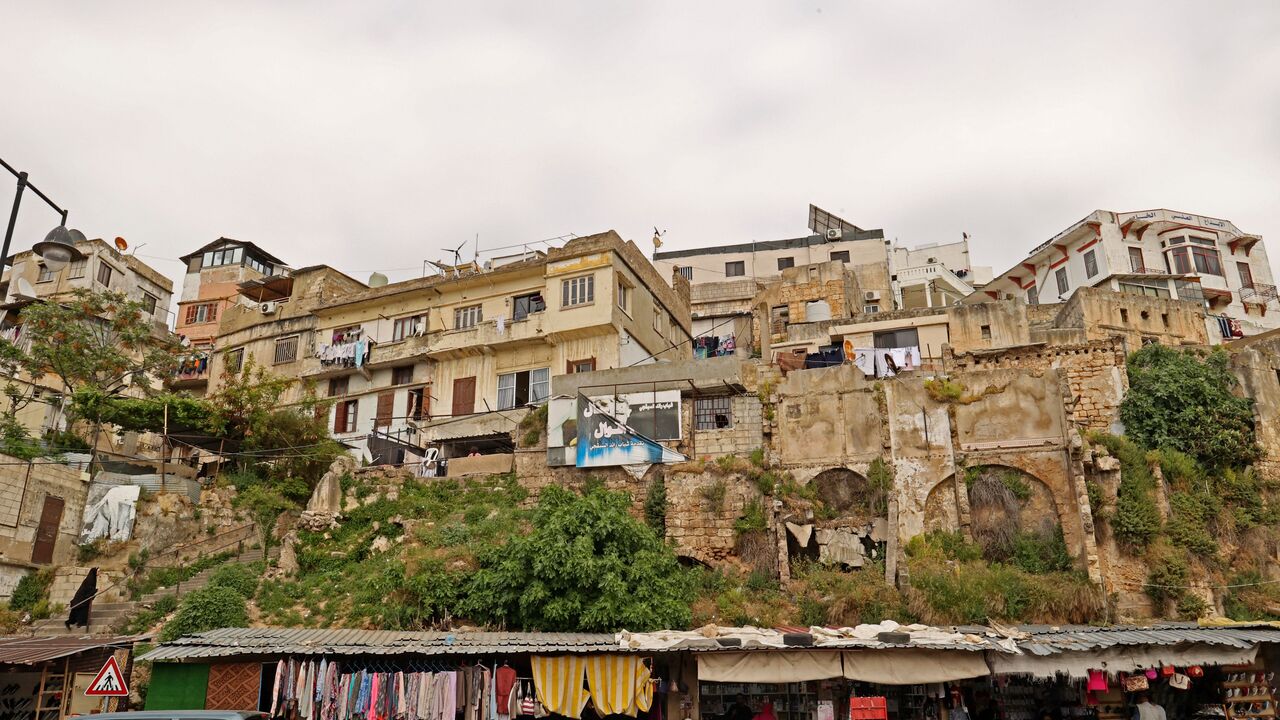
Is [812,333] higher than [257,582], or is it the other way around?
[812,333]

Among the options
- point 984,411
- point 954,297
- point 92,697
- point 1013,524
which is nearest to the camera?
point 92,697

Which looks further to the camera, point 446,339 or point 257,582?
point 446,339

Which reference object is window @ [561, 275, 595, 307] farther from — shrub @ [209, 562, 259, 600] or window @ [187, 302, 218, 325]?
window @ [187, 302, 218, 325]

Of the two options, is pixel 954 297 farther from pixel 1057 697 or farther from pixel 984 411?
pixel 1057 697

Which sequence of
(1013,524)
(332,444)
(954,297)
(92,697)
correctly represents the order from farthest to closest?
(954,297)
(332,444)
(1013,524)
(92,697)

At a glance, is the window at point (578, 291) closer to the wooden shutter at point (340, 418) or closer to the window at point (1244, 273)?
the wooden shutter at point (340, 418)

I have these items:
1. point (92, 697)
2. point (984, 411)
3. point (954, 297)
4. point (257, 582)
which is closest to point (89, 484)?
point (257, 582)

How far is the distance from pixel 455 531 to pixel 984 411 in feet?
47.8

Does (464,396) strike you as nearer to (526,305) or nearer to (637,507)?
(526,305)

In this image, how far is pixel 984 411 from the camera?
2317 cm

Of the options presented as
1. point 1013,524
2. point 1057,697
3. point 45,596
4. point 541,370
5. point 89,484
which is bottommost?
point 1057,697

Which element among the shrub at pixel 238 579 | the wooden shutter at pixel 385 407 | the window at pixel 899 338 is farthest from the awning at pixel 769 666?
the wooden shutter at pixel 385 407

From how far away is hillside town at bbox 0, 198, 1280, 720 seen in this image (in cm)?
1516

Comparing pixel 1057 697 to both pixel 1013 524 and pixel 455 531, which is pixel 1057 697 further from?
pixel 455 531
